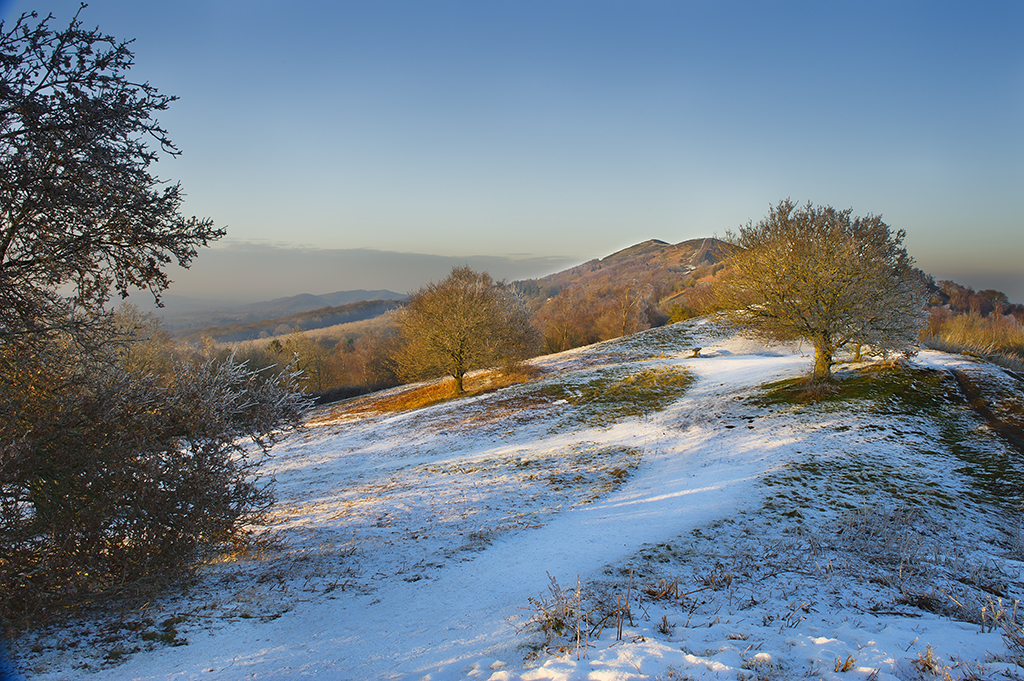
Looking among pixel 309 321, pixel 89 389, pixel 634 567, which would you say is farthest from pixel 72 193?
pixel 309 321

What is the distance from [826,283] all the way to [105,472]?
72.7 ft

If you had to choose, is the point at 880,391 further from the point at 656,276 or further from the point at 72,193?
the point at 656,276

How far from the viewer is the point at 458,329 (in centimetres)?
2925

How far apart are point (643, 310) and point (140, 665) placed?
64521mm

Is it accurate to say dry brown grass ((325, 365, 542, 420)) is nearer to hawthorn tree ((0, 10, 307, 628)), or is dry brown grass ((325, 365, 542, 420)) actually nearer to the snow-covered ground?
the snow-covered ground

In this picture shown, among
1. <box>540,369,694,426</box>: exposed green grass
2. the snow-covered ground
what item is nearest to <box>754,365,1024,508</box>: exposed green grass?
the snow-covered ground

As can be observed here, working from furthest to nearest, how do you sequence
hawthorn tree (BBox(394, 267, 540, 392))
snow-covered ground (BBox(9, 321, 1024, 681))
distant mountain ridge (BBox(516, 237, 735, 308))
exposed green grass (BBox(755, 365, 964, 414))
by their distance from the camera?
distant mountain ridge (BBox(516, 237, 735, 308)) < hawthorn tree (BBox(394, 267, 540, 392)) < exposed green grass (BBox(755, 365, 964, 414)) < snow-covered ground (BBox(9, 321, 1024, 681))

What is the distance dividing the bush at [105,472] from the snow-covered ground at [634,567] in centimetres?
66

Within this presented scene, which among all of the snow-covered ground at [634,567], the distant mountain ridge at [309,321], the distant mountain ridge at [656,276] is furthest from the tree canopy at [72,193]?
the distant mountain ridge at [309,321]

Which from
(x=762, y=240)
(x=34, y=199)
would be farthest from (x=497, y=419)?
(x=34, y=199)

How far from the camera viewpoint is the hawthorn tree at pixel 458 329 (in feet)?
96.7

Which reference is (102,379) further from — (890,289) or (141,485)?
(890,289)

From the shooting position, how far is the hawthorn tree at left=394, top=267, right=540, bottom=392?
29484 mm

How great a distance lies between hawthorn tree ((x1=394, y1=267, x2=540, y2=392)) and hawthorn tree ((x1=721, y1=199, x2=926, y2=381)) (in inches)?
586
